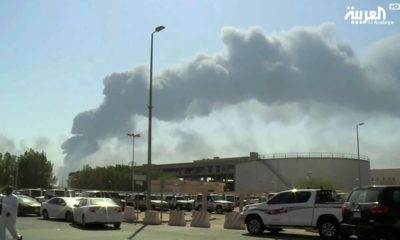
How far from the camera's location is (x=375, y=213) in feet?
49.0

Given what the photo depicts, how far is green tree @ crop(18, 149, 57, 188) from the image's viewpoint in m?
105

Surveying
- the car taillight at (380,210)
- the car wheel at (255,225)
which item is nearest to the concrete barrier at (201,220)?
the car wheel at (255,225)

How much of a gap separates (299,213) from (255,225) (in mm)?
2300

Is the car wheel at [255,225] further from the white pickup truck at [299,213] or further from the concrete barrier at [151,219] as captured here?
the concrete barrier at [151,219]

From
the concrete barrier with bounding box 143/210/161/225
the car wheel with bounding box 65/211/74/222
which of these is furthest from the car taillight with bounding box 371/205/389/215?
the car wheel with bounding box 65/211/74/222

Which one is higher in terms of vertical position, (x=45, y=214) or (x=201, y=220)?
(x=45, y=214)

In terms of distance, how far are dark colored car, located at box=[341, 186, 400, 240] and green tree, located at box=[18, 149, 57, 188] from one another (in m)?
95.9

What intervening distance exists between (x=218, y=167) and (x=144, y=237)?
150535mm

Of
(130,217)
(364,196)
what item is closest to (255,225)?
(364,196)

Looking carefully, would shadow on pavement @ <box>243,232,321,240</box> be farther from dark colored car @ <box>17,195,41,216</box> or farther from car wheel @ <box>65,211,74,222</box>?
dark colored car @ <box>17,195,41,216</box>

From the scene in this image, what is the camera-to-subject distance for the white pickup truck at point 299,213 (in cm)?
2006

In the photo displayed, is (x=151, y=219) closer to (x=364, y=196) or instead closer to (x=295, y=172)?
(x=364, y=196)

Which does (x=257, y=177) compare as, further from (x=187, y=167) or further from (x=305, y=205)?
(x=305, y=205)

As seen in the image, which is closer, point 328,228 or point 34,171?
point 328,228
